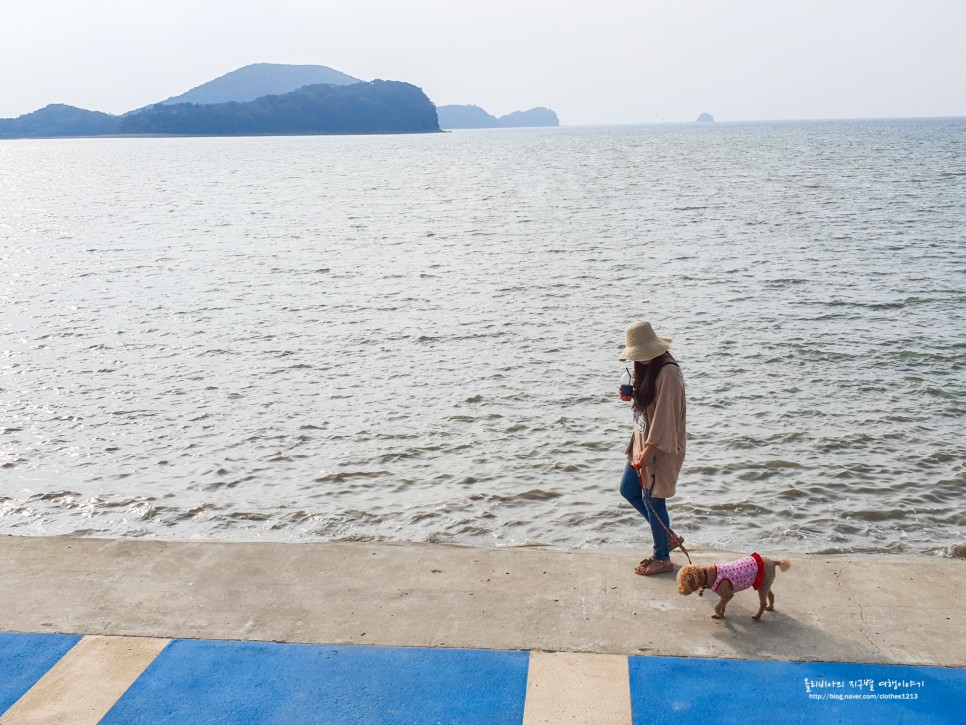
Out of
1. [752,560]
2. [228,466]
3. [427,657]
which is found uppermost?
[752,560]

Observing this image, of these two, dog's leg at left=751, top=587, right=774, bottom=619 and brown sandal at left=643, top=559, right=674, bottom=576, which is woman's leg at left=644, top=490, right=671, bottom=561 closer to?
brown sandal at left=643, top=559, right=674, bottom=576

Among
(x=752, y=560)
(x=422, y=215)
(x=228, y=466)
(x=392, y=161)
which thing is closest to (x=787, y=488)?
(x=752, y=560)

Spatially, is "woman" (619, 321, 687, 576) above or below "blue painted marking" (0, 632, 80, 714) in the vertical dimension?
above

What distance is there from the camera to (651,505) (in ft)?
19.6

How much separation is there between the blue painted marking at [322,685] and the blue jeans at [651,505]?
56.4 inches

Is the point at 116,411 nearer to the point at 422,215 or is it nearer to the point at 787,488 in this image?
the point at 787,488

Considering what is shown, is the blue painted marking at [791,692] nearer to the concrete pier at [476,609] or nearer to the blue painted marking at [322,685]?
the concrete pier at [476,609]

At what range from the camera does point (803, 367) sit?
13.5 metres

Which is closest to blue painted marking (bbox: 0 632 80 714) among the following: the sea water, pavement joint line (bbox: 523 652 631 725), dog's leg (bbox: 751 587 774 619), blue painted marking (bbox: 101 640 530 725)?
blue painted marking (bbox: 101 640 530 725)

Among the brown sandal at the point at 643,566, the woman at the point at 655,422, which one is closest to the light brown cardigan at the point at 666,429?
the woman at the point at 655,422

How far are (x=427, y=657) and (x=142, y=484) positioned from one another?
213 inches

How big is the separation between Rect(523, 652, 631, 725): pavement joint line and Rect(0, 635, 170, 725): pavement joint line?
2141mm

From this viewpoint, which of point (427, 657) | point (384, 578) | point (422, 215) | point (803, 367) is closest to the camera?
point (427, 657)

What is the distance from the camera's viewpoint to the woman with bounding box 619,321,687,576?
559 centimetres
